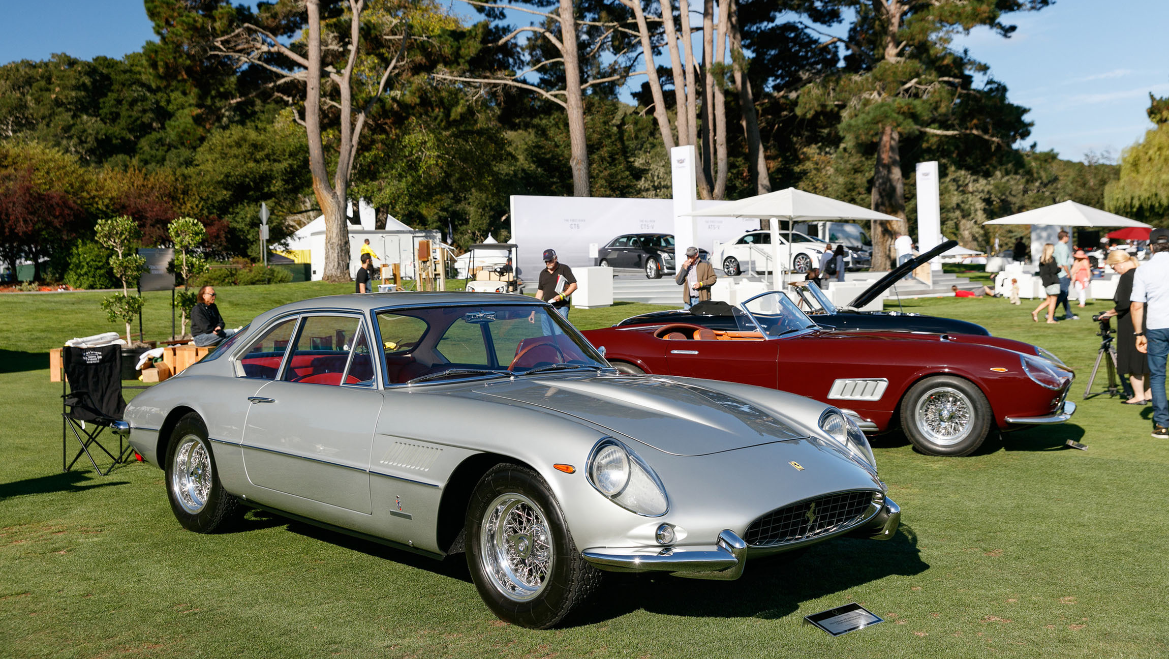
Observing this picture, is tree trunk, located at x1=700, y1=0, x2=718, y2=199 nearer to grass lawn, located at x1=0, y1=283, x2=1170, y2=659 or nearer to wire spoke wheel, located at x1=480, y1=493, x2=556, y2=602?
grass lawn, located at x1=0, y1=283, x2=1170, y2=659

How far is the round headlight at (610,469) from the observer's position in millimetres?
3842

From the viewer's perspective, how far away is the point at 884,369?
8.03m

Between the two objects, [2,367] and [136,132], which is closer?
[2,367]

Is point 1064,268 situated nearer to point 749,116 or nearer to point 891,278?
point 891,278

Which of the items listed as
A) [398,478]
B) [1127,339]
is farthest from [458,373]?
[1127,339]

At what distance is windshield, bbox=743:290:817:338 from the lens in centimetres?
881

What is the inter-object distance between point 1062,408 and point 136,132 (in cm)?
7051

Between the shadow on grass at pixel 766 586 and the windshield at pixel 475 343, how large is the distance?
139 cm

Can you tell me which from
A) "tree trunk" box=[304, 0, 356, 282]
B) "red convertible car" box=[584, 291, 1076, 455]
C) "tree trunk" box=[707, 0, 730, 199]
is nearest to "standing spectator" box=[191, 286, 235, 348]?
"red convertible car" box=[584, 291, 1076, 455]

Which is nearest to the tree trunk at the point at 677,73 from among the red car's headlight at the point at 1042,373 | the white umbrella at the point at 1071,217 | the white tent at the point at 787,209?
the white umbrella at the point at 1071,217

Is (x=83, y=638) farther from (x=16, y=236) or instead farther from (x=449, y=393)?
(x=16, y=236)

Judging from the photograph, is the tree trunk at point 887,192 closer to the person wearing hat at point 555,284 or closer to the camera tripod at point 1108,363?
the person wearing hat at point 555,284

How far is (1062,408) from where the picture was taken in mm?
7801

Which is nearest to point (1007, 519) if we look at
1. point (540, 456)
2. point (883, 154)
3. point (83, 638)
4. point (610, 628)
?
point (610, 628)
